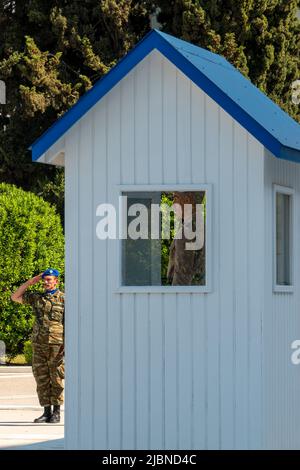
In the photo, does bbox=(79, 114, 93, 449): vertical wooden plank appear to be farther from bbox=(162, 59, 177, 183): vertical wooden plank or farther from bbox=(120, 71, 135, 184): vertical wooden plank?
bbox=(162, 59, 177, 183): vertical wooden plank

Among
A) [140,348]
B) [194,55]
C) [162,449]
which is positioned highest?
[194,55]

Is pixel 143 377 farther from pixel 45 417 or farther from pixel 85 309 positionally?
pixel 45 417

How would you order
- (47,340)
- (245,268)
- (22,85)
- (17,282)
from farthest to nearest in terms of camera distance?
(22,85) → (17,282) → (47,340) → (245,268)

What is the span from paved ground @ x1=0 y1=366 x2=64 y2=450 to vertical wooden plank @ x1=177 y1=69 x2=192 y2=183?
2.97 meters

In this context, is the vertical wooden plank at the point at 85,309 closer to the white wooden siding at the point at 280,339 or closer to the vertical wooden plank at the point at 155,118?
the vertical wooden plank at the point at 155,118

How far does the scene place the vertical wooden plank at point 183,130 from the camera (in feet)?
43.1

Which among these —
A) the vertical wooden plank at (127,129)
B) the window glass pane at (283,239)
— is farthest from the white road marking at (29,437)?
the vertical wooden plank at (127,129)

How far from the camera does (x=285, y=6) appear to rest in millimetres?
32312

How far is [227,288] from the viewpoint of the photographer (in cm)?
1295

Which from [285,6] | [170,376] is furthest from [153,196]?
[285,6]

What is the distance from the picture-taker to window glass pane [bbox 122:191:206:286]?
43.4ft

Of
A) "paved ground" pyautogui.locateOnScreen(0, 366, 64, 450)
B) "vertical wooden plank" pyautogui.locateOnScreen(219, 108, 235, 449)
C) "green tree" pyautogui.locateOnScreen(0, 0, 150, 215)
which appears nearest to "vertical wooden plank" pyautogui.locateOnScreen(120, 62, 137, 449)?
"vertical wooden plank" pyautogui.locateOnScreen(219, 108, 235, 449)

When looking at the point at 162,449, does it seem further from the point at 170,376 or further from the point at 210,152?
the point at 210,152

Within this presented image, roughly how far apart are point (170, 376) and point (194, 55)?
2.79 m
